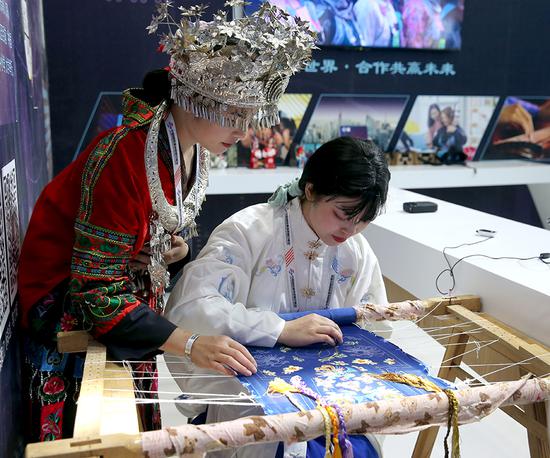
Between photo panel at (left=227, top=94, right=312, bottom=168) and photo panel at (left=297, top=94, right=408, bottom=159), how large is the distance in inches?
3.6

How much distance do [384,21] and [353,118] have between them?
25.9 inches

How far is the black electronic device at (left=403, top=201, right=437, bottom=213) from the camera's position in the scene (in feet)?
8.46

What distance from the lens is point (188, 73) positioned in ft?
4.13

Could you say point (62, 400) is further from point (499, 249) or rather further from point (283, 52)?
point (499, 249)

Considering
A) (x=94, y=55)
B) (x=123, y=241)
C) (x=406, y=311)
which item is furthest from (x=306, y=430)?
(x=94, y=55)

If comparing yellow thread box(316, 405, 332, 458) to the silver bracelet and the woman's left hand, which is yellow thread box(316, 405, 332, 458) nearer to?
the silver bracelet

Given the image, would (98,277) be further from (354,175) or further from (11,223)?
(354,175)

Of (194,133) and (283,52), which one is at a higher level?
(283,52)

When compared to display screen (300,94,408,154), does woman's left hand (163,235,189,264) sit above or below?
below

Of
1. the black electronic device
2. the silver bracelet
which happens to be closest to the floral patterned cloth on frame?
the silver bracelet

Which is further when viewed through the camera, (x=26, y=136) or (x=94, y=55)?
(x=94, y=55)

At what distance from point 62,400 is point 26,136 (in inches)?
38.9

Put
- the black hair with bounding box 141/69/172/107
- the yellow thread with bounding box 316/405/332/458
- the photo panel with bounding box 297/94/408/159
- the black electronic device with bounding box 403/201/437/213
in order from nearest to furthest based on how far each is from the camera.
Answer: the yellow thread with bounding box 316/405/332/458 → the black hair with bounding box 141/69/172/107 → the black electronic device with bounding box 403/201/437/213 → the photo panel with bounding box 297/94/408/159

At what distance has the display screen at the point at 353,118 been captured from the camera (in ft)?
13.7
